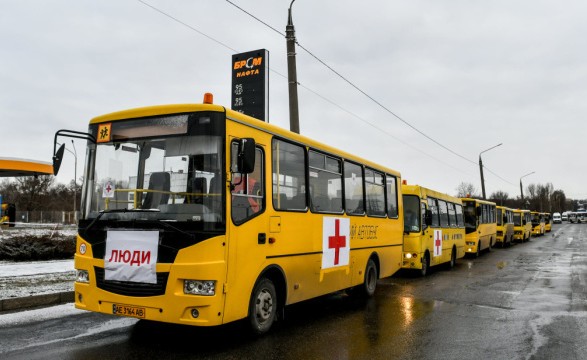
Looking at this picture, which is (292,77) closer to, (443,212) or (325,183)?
(325,183)

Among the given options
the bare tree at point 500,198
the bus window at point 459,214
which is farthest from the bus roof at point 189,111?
the bare tree at point 500,198

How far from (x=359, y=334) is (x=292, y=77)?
8.50 metres

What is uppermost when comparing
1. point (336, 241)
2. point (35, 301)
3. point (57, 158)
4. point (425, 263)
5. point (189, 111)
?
point (189, 111)

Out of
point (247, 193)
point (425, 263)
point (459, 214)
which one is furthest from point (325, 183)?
point (459, 214)

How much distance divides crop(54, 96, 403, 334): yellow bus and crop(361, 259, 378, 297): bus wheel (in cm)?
298

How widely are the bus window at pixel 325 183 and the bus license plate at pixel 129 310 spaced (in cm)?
325

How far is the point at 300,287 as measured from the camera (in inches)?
297

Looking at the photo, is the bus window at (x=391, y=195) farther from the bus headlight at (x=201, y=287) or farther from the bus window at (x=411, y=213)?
the bus headlight at (x=201, y=287)

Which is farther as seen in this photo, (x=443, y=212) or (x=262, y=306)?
(x=443, y=212)

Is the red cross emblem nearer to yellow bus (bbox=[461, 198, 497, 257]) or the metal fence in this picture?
yellow bus (bbox=[461, 198, 497, 257])

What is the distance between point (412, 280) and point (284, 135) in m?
8.44

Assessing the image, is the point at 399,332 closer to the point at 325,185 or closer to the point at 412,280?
the point at 325,185

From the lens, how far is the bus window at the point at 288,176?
23.2 feet

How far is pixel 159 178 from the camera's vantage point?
238 inches
